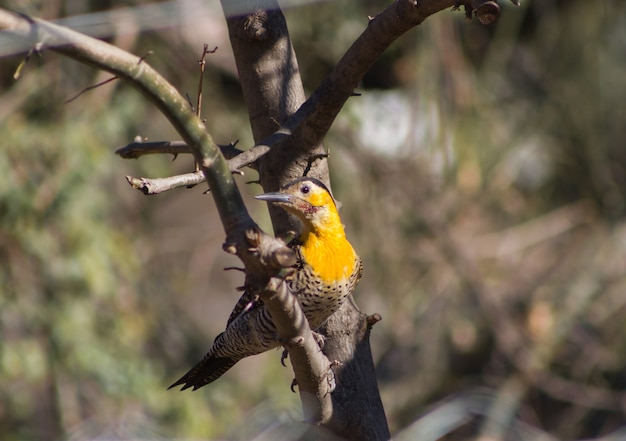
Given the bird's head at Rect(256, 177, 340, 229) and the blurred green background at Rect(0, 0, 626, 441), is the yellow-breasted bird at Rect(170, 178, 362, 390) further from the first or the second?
the blurred green background at Rect(0, 0, 626, 441)

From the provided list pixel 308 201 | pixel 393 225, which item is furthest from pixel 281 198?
pixel 393 225

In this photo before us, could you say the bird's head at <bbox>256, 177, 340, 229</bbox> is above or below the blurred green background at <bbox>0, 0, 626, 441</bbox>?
below

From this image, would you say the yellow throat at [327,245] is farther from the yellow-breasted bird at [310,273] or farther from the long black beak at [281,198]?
the long black beak at [281,198]

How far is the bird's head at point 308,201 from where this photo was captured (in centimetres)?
245

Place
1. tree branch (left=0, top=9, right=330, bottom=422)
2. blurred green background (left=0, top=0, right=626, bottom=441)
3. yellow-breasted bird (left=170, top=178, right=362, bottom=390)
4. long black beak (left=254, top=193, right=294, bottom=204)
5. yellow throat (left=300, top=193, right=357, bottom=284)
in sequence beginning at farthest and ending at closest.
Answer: blurred green background (left=0, top=0, right=626, bottom=441) < yellow throat (left=300, top=193, right=357, bottom=284) < yellow-breasted bird (left=170, top=178, right=362, bottom=390) < long black beak (left=254, top=193, right=294, bottom=204) < tree branch (left=0, top=9, right=330, bottom=422)

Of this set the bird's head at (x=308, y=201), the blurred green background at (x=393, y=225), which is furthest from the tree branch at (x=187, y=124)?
the blurred green background at (x=393, y=225)

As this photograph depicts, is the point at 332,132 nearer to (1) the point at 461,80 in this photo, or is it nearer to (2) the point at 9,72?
(1) the point at 461,80

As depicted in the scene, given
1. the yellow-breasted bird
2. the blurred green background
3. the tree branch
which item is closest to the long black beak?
the yellow-breasted bird

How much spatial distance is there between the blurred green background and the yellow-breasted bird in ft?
6.58

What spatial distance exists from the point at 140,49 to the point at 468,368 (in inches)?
139

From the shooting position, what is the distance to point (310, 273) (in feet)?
8.77

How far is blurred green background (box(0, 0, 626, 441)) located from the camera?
4.88m

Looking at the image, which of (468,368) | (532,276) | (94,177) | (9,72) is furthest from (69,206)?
(532,276)

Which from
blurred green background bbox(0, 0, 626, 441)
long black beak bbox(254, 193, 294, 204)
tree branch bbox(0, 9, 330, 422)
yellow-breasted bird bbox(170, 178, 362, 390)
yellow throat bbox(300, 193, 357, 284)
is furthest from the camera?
blurred green background bbox(0, 0, 626, 441)
